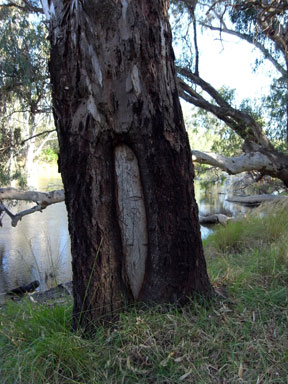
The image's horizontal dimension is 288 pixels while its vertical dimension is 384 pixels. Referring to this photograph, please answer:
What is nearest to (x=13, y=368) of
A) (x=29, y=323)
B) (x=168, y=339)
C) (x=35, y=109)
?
(x=29, y=323)

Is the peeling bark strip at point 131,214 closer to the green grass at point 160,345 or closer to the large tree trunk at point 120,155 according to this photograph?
the large tree trunk at point 120,155

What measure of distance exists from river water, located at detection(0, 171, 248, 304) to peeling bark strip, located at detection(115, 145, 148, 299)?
2.28 meters

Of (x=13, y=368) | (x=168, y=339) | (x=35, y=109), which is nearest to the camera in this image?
A: (x=13, y=368)

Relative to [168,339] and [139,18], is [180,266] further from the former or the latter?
[139,18]

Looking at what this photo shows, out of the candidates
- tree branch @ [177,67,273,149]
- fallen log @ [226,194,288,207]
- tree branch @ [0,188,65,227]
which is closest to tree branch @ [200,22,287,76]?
tree branch @ [177,67,273,149]

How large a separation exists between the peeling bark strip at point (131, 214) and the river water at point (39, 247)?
7.47 feet

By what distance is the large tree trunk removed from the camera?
80.7 inches

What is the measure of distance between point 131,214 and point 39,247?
6936 mm

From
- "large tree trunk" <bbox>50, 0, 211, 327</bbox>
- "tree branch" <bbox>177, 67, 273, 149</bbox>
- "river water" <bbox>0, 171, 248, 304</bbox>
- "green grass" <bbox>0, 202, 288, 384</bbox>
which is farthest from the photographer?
"tree branch" <bbox>177, 67, 273, 149</bbox>

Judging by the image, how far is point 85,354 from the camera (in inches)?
70.3

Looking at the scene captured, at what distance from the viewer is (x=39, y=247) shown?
862cm

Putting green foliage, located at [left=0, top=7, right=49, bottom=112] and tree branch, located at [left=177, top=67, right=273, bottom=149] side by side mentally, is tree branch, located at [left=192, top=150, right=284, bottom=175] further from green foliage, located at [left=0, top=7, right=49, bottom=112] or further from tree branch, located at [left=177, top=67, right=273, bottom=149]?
green foliage, located at [left=0, top=7, right=49, bottom=112]

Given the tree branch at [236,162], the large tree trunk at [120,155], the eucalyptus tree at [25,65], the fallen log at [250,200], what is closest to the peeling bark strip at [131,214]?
the large tree trunk at [120,155]

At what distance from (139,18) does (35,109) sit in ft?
16.8
